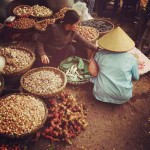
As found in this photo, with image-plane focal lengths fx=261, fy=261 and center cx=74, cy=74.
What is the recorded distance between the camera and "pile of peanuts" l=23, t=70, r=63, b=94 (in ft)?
18.5

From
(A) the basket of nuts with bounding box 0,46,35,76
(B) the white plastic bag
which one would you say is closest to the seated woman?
(A) the basket of nuts with bounding box 0,46,35,76

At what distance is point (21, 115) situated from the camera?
16.4 feet

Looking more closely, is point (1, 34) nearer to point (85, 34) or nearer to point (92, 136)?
point (85, 34)

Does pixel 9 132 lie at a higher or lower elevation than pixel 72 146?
higher

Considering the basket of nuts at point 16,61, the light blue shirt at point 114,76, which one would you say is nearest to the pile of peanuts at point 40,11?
the basket of nuts at point 16,61

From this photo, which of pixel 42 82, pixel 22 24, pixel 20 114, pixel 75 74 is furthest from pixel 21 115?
pixel 22 24

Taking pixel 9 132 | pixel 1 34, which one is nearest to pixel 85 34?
pixel 1 34

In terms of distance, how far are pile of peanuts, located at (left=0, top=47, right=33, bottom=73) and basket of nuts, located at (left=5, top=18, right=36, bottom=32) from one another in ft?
3.70

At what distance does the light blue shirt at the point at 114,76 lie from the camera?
5.60 m

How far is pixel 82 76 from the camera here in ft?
21.7

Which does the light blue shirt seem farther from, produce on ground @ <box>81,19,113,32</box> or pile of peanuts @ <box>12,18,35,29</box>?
pile of peanuts @ <box>12,18,35,29</box>

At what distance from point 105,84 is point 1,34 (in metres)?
3.28

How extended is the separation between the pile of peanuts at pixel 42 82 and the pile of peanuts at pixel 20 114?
0.31 meters

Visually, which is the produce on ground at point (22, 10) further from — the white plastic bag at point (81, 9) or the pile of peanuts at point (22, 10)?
the white plastic bag at point (81, 9)
